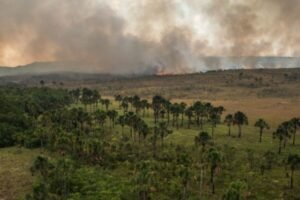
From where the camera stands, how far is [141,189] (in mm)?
111875

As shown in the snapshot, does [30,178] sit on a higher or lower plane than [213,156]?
lower

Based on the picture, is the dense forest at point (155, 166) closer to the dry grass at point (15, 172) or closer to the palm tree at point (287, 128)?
the palm tree at point (287, 128)

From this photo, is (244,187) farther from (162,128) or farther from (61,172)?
(162,128)

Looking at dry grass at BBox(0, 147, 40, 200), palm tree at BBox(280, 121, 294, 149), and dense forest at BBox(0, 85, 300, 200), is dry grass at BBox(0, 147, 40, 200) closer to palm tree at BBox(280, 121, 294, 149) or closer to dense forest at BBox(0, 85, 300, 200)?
dense forest at BBox(0, 85, 300, 200)

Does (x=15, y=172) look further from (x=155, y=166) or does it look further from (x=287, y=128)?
(x=287, y=128)

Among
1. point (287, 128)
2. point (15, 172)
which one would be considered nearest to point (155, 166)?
point (15, 172)

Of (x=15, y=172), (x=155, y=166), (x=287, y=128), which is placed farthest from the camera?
(x=287, y=128)

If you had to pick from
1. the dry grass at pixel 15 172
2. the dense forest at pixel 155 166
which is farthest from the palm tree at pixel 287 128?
the dry grass at pixel 15 172

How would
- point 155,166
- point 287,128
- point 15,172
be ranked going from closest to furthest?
point 155,166, point 15,172, point 287,128

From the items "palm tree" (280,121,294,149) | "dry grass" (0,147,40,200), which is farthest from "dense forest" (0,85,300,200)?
"dry grass" (0,147,40,200)

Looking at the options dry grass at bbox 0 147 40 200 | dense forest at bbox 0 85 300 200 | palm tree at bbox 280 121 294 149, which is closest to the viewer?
dense forest at bbox 0 85 300 200

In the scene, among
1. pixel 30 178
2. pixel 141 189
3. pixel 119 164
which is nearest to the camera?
pixel 141 189

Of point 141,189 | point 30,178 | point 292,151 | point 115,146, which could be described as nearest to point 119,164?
point 115,146

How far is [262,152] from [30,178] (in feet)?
291
